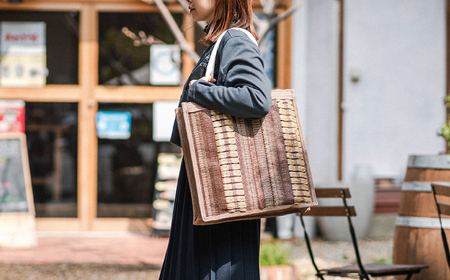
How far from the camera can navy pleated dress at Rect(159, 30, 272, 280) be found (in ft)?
5.24

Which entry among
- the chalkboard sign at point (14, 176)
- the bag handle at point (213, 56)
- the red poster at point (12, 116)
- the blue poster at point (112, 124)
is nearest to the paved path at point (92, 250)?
the chalkboard sign at point (14, 176)

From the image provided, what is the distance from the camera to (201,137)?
1.60 metres

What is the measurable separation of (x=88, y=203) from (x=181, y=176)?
486cm

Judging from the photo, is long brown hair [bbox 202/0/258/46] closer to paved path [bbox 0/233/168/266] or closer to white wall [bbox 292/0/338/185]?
paved path [bbox 0/233/168/266]

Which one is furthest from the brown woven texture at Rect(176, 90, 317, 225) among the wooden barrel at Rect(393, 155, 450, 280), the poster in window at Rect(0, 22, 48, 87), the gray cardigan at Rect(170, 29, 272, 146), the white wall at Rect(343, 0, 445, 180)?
the poster in window at Rect(0, 22, 48, 87)

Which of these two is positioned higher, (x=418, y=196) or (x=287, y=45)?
(x=287, y=45)

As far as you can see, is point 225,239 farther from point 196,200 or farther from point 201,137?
point 201,137

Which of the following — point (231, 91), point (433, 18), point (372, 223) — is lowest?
point (372, 223)

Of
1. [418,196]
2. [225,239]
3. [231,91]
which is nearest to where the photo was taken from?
[231,91]

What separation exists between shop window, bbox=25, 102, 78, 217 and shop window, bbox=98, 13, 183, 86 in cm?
Answer: 66

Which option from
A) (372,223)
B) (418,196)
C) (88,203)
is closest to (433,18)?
(372,223)

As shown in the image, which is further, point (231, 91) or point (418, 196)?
point (418, 196)

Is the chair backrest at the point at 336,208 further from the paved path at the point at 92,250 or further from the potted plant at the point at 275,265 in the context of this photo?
the paved path at the point at 92,250

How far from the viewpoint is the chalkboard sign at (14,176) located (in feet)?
18.7
